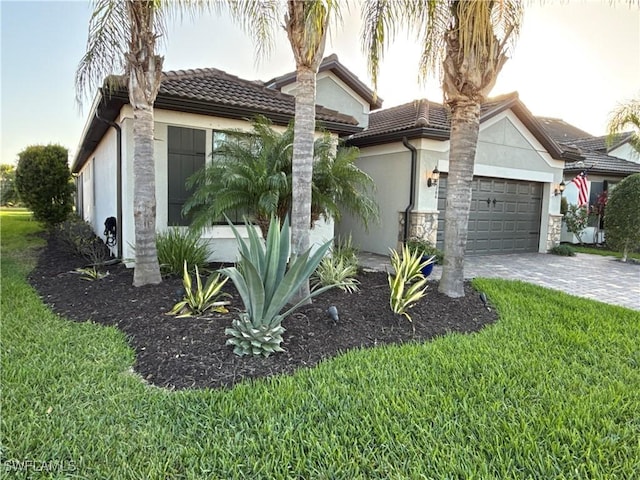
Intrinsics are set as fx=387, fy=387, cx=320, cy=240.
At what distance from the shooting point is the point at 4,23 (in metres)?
6.99

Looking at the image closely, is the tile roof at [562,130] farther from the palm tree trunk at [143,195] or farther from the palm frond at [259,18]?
the palm tree trunk at [143,195]

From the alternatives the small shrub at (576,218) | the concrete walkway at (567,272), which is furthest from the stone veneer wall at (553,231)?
Answer: the small shrub at (576,218)

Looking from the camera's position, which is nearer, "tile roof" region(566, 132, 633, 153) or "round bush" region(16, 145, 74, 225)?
"round bush" region(16, 145, 74, 225)

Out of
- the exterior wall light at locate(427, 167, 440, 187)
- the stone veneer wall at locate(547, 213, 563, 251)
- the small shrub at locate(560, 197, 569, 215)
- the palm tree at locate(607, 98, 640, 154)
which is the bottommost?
the stone veneer wall at locate(547, 213, 563, 251)

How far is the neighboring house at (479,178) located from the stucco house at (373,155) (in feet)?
0.11

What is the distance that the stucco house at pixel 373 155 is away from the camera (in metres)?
7.75

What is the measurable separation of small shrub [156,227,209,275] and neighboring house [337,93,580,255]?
19.5 ft

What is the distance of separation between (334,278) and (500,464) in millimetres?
4061

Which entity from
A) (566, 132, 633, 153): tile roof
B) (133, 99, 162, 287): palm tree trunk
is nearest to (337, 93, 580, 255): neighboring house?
(133, 99, 162, 287): palm tree trunk

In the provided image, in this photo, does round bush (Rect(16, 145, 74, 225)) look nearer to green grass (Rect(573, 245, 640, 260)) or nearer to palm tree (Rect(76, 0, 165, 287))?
palm tree (Rect(76, 0, 165, 287))

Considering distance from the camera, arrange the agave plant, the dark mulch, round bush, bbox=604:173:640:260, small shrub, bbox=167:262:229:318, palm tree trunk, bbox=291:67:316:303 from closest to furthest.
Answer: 1. the dark mulch
2. the agave plant
3. small shrub, bbox=167:262:229:318
4. palm tree trunk, bbox=291:67:316:303
5. round bush, bbox=604:173:640:260

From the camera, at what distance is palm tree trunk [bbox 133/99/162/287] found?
584 cm

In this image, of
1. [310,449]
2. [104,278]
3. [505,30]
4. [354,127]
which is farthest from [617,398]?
[354,127]

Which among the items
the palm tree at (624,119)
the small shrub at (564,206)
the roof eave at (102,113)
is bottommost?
the small shrub at (564,206)
